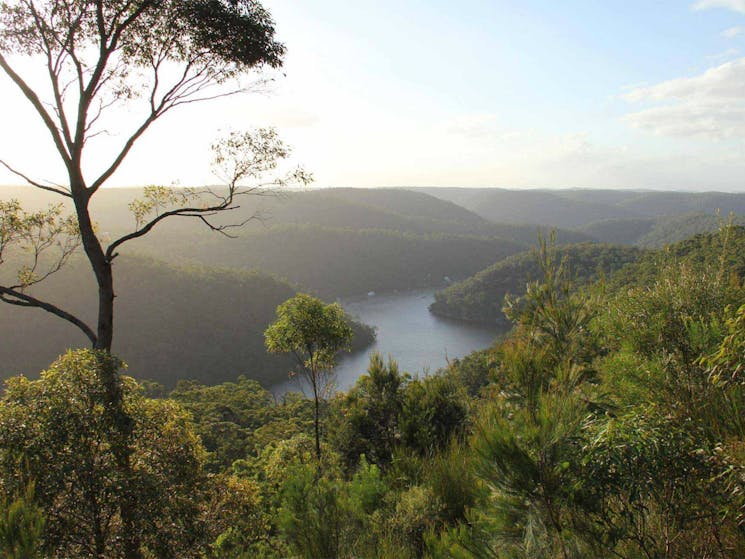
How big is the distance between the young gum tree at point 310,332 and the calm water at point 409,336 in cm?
3404

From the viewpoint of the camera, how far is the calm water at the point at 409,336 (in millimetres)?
50719

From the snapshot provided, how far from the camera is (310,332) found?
771 cm

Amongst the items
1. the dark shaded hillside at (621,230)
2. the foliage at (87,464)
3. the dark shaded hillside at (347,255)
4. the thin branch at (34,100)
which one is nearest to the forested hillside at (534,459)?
the foliage at (87,464)

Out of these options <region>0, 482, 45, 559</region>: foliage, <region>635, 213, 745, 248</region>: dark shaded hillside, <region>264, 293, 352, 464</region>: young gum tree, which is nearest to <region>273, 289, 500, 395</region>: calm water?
A: <region>264, 293, 352, 464</region>: young gum tree

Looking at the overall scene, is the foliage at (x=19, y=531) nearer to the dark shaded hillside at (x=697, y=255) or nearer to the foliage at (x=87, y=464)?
the foliage at (x=87, y=464)

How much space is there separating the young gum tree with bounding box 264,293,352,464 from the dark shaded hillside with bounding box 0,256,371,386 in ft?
134

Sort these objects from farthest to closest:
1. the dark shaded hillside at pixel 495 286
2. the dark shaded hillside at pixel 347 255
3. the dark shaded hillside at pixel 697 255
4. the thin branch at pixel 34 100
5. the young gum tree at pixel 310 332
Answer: the dark shaded hillside at pixel 347 255
the dark shaded hillside at pixel 495 286
the dark shaded hillside at pixel 697 255
the young gum tree at pixel 310 332
the thin branch at pixel 34 100

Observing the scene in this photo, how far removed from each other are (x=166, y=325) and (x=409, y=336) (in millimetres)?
29871

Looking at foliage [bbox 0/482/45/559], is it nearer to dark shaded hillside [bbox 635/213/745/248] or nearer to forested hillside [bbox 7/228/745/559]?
forested hillside [bbox 7/228/745/559]

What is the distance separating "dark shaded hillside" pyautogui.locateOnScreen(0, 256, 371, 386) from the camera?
43188 mm

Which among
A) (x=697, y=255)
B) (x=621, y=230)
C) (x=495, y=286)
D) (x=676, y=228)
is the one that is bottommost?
(x=495, y=286)

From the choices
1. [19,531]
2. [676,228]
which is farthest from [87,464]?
[676,228]

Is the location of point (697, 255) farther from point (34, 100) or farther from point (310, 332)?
point (34, 100)

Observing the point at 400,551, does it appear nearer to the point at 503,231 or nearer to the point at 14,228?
the point at 14,228
